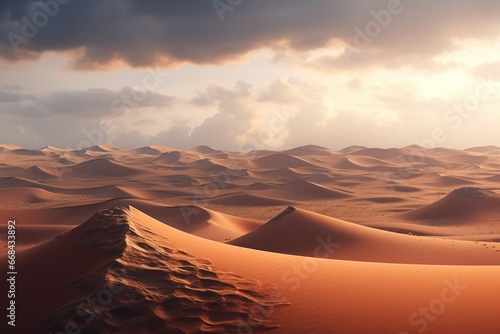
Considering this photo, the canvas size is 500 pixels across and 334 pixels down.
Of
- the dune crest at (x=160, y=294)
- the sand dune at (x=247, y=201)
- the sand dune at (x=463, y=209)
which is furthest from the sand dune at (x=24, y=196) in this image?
the dune crest at (x=160, y=294)

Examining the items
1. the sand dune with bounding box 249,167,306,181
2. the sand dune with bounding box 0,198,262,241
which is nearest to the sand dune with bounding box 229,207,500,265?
the sand dune with bounding box 0,198,262,241

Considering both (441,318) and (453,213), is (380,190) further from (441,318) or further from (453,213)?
(441,318)

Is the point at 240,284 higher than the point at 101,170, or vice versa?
the point at 101,170

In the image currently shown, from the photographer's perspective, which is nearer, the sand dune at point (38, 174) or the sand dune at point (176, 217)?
the sand dune at point (176, 217)

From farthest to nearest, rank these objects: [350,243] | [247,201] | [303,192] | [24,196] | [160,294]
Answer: [303,192] < [24,196] < [247,201] < [350,243] < [160,294]

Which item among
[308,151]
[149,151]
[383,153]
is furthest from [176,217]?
[149,151]

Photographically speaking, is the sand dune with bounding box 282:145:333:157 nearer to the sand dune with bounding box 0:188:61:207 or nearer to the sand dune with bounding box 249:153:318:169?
the sand dune with bounding box 249:153:318:169

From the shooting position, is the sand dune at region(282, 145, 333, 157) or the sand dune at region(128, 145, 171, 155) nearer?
the sand dune at region(282, 145, 333, 157)

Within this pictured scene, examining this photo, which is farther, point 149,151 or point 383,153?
point 149,151

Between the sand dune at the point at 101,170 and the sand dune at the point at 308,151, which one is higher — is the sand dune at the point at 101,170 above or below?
below

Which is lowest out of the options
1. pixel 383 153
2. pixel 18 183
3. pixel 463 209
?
pixel 18 183

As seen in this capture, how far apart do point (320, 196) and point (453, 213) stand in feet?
63.2

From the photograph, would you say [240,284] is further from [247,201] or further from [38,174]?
[38,174]

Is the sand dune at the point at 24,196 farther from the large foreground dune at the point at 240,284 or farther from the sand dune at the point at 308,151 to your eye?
the sand dune at the point at 308,151
